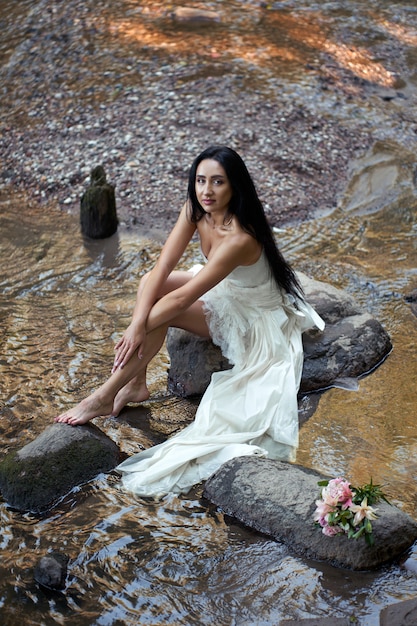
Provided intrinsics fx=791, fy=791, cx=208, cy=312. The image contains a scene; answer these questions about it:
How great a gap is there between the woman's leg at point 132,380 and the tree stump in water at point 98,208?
2862 mm

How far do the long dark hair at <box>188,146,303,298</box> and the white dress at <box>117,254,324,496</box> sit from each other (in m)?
0.09

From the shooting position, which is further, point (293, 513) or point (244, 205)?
point (244, 205)

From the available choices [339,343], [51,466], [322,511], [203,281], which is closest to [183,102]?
[339,343]

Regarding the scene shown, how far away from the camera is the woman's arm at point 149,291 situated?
4973 mm

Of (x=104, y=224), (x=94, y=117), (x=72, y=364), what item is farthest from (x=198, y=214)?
(x=94, y=117)

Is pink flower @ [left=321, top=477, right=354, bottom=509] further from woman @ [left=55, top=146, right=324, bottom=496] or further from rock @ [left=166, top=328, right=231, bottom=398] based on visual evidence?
rock @ [left=166, top=328, right=231, bottom=398]

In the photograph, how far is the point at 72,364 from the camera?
5961 mm

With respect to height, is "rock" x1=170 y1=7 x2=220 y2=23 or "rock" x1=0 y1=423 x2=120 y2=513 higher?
"rock" x1=170 y1=7 x2=220 y2=23

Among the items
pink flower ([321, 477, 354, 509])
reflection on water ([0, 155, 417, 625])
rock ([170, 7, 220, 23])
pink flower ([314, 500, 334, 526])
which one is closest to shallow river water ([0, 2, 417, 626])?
reflection on water ([0, 155, 417, 625])

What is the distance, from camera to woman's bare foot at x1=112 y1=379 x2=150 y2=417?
5277 mm

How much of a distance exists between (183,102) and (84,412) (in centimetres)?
630

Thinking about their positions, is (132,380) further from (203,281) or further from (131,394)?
(203,281)

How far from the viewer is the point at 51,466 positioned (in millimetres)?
4508

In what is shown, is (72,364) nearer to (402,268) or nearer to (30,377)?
(30,377)
